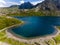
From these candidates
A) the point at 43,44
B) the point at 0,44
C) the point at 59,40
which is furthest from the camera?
the point at 59,40

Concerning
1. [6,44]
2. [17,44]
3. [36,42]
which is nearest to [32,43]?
[36,42]

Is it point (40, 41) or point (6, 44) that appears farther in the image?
point (40, 41)

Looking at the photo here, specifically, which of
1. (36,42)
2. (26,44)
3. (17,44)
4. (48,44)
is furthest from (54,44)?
(17,44)

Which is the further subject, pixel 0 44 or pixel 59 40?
pixel 59 40

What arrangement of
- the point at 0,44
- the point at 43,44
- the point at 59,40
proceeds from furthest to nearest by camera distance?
1. the point at 59,40
2. the point at 43,44
3. the point at 0,44

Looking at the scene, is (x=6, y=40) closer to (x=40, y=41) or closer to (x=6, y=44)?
(x=6, y=44)

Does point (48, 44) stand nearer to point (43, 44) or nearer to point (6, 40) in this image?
point (43, 44)

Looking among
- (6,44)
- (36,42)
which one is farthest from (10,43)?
(36,42)

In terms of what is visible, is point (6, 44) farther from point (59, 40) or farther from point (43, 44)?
point (59, 40)
